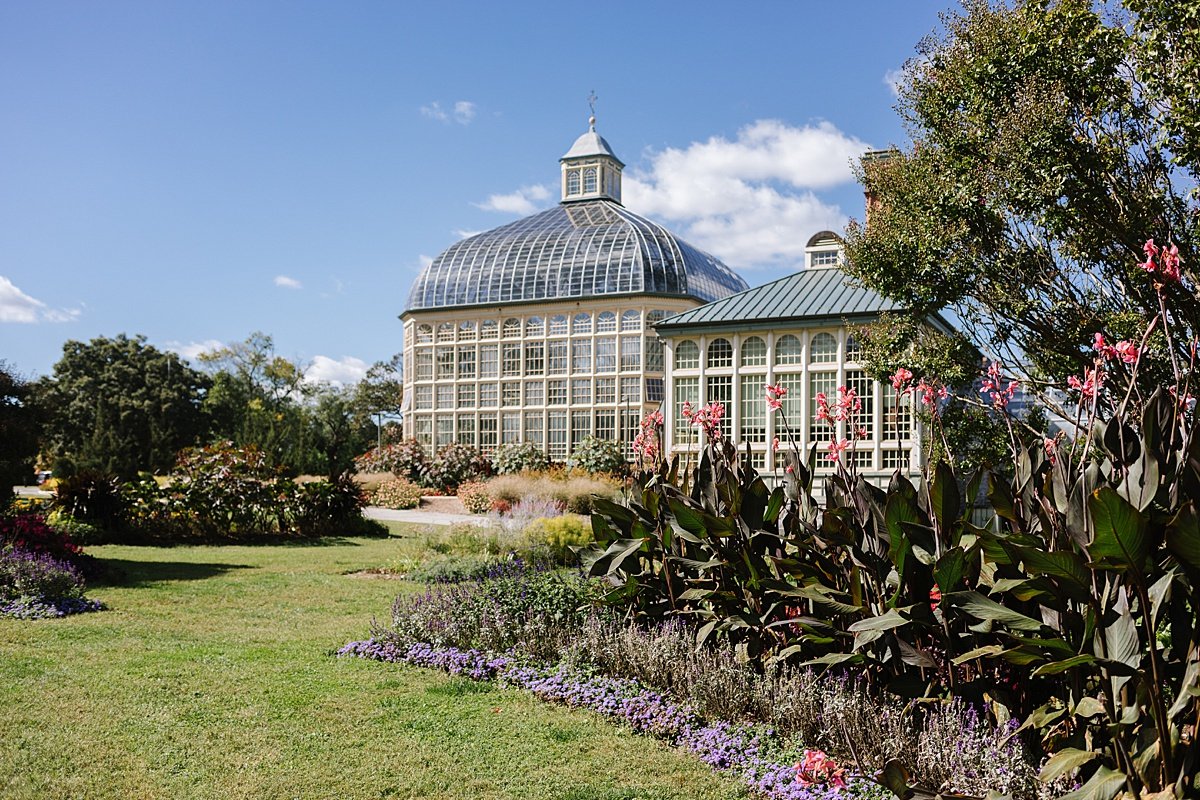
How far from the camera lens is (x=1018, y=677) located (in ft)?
12.2

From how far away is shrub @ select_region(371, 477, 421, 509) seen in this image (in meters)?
24.7

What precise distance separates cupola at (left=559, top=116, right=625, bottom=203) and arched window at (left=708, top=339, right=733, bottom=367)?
1521cm

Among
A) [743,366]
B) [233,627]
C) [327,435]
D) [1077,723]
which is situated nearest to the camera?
[1077,723]

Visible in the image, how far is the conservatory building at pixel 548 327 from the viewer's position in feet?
96.1

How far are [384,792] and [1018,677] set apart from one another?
8.88 feet

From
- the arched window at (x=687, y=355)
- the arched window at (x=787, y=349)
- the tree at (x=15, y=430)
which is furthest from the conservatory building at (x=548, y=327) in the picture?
the tree at (x=15, y=430)

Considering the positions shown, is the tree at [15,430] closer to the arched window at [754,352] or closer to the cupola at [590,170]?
the arched window at [754,352]

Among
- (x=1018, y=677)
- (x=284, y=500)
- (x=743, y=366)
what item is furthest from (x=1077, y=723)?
(x=743, y=366)

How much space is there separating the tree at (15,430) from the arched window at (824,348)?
578 inches

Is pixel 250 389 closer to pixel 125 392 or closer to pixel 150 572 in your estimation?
pixel 125 392

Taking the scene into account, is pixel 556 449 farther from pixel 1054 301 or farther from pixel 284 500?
pixel 1054 301

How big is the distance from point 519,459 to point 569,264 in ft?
22.1

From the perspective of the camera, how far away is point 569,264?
30.3 meters

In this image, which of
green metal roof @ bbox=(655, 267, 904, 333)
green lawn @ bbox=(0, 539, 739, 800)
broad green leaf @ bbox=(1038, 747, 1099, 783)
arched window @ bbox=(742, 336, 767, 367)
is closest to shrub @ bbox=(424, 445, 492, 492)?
green metal roof @ bbox=(655, 267, 904, 333)
